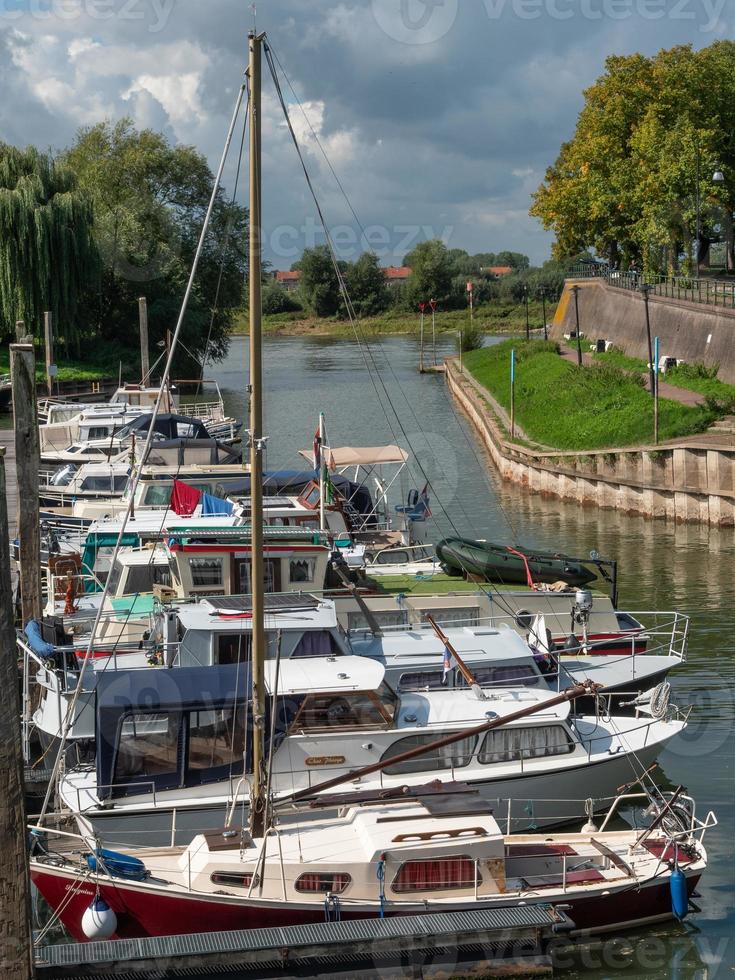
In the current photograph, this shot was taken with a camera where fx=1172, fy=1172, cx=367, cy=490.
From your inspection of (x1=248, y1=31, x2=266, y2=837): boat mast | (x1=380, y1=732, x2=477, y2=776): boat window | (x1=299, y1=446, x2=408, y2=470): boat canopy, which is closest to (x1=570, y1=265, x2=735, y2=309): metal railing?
(x1=299, y1=446, x2=408, y2=470): boat canopy

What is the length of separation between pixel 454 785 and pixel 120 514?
16.8 meters

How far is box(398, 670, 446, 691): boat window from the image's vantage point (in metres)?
17.7

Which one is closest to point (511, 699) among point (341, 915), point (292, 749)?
point (292, 749)

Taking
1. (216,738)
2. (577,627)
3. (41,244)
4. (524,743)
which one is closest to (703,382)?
(577,627)

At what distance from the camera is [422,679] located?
17812mm

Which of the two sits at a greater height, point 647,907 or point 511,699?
point 511,699

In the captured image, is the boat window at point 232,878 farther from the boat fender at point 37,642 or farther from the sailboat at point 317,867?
the boat fender at point 37,642

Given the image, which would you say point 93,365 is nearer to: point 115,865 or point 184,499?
point 184,499

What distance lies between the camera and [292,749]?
15242mm

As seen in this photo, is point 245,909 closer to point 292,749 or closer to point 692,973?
point 292,749

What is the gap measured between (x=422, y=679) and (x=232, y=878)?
538cm

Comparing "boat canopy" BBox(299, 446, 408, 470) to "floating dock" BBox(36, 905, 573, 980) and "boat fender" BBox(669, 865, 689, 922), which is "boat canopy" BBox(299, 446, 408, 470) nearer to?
"boat fender" BBox(669, 865, 689, 922)

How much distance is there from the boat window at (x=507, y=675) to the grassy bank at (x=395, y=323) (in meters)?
107

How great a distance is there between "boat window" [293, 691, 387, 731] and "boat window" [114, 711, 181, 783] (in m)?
1.60
